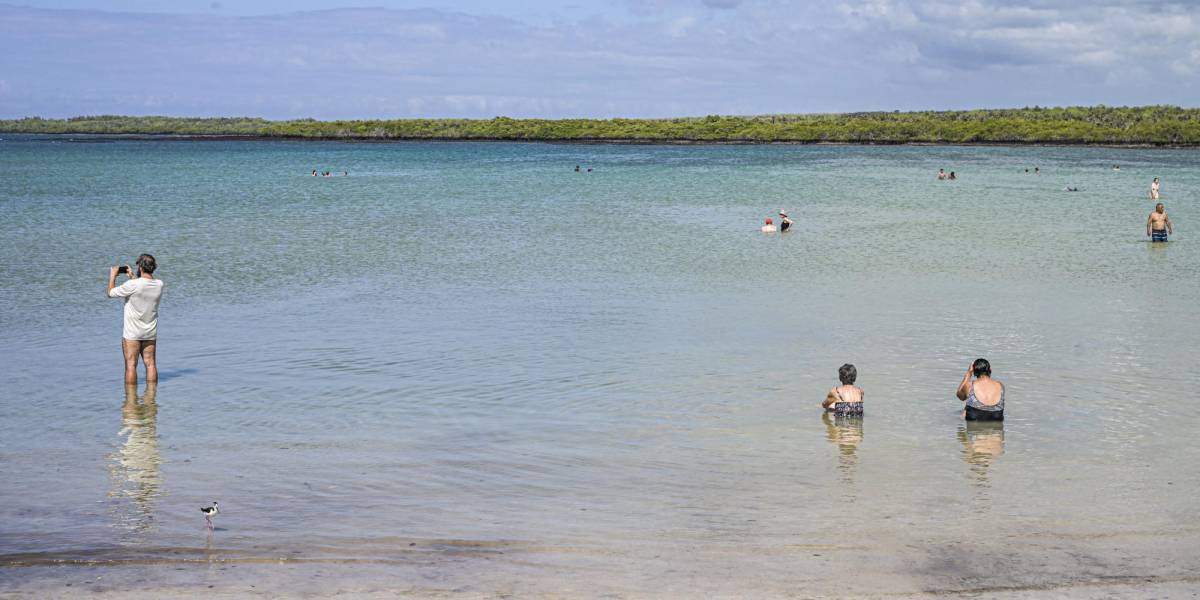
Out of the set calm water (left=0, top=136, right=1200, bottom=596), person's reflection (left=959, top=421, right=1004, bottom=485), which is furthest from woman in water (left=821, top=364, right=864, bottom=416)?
person's reflection (left=959, top=421, right=1004, bottom=485)

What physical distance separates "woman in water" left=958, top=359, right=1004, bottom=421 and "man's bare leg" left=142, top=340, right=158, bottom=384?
32.5ft

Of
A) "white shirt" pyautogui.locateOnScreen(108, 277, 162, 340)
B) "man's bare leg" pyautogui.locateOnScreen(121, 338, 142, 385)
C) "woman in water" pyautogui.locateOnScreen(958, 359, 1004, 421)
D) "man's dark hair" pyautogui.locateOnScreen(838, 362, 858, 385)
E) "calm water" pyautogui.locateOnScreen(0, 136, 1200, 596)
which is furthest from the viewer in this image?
"man's bare leg" pyautogui.locateOnScreen(121, 338, 142, 385)

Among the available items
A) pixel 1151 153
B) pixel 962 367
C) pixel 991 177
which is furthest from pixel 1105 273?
pixel 1151 153

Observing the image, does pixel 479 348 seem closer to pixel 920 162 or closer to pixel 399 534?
pixel 399 534

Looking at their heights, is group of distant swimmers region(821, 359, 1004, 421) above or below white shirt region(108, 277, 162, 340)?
below

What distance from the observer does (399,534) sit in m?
9.73

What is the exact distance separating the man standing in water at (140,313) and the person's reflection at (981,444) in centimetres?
949

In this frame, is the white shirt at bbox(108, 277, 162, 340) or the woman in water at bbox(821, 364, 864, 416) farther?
the white shirt at bbox(108, 277, 162, 340)

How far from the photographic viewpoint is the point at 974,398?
13.7 m

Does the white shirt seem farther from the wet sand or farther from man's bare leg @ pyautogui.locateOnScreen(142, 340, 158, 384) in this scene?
the wet sand

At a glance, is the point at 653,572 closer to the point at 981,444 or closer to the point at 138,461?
the point at 981,444

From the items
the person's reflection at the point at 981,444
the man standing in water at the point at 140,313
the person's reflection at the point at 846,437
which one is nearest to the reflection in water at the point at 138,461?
the man standing in water at the point at 140,313

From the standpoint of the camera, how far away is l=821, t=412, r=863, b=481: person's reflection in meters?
12.1

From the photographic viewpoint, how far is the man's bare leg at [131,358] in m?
15.2
